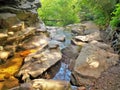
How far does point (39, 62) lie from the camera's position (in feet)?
34.0

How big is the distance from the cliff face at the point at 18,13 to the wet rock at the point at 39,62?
2.64m

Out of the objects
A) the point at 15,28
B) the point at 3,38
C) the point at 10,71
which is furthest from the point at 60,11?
the point at 10,71

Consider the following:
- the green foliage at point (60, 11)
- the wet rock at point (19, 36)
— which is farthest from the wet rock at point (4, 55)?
the green foliage at point (60, 11)

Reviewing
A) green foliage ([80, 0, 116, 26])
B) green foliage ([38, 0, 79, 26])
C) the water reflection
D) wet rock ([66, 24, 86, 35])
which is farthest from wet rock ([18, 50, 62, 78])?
green foliage ([38, 0, 79, 26])

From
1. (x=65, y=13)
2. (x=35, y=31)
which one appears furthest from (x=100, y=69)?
(x=65, y=13)

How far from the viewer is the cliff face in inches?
483

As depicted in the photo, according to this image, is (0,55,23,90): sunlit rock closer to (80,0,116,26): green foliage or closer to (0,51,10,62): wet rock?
(0,51,10,62): wet rock

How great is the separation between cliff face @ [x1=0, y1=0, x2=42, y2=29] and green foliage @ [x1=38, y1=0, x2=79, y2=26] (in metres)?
8.08

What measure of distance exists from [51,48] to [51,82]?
423 centimetres

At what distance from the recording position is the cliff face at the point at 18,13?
12.3 meters

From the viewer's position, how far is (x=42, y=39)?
1385 cm

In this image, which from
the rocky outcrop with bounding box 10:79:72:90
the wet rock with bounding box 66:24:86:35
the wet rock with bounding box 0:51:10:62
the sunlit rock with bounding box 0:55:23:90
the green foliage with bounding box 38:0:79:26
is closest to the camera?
the rocky outcrop with bounding box 10:79:72:90

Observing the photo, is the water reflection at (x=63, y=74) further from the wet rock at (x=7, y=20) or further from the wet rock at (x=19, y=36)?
the wet rock at (x=7, y=20)

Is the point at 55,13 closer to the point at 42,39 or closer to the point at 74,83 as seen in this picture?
the point at 42,39
